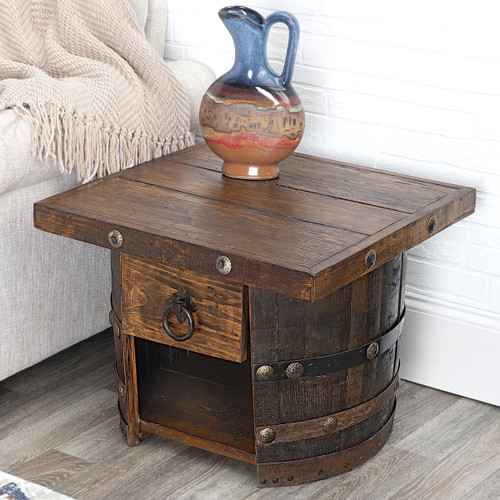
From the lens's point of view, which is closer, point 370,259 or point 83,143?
point 370,259

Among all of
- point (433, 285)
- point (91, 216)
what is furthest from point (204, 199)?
point (433, 285)

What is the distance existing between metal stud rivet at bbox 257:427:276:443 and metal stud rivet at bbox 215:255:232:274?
11.5 inches

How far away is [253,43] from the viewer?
4.84 feet

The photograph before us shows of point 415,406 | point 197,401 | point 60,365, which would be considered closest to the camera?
point 197,401

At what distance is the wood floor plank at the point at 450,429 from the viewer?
1.55 m

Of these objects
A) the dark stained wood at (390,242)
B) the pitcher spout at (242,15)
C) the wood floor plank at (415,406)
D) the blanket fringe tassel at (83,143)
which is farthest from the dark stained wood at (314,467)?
the pitcher spout at (242,15)

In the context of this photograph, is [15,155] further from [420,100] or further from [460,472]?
[460,472]

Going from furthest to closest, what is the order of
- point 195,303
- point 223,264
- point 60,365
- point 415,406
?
point 60,365
point 415,406
point 195,303
point 223,264

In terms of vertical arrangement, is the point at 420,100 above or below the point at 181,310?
above

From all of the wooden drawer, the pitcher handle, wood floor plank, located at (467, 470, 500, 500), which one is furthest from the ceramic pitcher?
wood floor plank, located at (467, 470, 500, 500)

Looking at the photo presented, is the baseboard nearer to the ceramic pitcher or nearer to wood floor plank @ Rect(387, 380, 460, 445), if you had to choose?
wood floor plank @ Rect(387, 380, 460, 445)

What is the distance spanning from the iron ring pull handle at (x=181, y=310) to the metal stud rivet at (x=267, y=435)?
19cm

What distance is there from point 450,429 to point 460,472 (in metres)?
0.15

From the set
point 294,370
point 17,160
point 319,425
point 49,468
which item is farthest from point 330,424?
point 17,160
